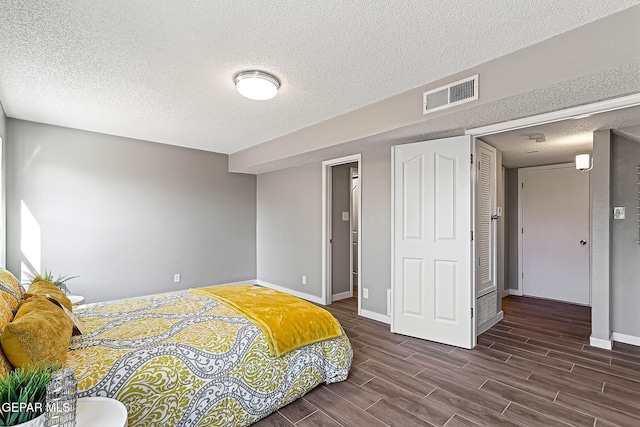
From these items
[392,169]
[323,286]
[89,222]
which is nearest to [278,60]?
[392,169]

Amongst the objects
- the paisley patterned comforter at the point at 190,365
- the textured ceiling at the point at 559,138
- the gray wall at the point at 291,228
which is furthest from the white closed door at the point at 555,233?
the paisley patterned comforter at the point at 190,365

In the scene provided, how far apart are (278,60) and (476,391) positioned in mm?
2876

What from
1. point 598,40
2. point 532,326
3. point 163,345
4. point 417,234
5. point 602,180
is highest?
point 598,40

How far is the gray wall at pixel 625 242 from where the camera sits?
311 centimetres

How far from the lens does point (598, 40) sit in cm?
181

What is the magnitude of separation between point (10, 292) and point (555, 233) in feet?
21.0

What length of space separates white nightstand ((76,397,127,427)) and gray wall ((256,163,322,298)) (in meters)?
3.58

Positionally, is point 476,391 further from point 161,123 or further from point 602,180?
point 161,123

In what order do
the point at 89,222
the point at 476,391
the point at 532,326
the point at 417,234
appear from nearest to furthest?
1. the point at 476,391
2. the point at 417,234
3. the point at 532,326
4. the point at 89,222

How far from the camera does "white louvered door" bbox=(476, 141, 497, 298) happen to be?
11.1ft

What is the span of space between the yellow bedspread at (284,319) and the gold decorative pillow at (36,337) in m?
1.05

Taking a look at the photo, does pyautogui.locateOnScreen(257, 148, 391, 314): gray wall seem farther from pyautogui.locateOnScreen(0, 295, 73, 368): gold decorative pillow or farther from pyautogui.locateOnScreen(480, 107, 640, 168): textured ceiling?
pyautogui.locateOnScreen(0, 295, 73, 368): gold decorative pillow

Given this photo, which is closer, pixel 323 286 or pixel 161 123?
pixel 161 123

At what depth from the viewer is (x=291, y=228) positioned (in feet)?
17.0
